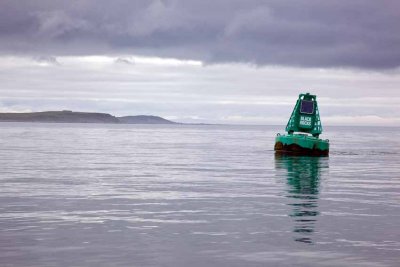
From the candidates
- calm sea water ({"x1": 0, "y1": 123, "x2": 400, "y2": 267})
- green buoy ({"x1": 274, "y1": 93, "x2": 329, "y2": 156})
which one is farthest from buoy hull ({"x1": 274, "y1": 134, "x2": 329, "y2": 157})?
calm sea water ({"x1": 0, "y1": 123, "x2": 400, "y2": 267})

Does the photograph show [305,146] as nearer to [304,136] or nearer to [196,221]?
[304,136]

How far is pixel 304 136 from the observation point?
82.5 m

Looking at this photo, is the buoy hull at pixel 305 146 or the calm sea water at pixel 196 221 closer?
the calm sea water at pixel 196 221

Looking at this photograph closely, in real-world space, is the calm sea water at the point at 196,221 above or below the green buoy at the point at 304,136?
below

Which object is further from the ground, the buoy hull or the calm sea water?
the buoy hull

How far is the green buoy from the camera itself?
80.9 m

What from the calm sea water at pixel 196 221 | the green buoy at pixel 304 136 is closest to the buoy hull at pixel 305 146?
the green buoy at pixel 304 136

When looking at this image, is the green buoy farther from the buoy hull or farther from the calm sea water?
the calm sea water

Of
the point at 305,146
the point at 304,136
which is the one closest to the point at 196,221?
the point at 305,146

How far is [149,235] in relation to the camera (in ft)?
73.4

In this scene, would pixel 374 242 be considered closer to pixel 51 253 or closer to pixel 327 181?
pixel 51 253

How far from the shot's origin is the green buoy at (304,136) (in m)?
80.9

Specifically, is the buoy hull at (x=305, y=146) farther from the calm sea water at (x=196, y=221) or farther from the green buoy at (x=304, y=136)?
the calm sea water at (x=196, y=221)

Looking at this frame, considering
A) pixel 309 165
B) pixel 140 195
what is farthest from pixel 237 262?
pixel 309 165
